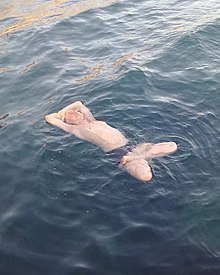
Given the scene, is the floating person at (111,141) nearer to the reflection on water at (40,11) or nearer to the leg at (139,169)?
the leg at (139,169)

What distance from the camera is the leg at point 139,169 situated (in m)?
6.83

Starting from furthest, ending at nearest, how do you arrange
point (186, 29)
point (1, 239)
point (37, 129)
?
point (186, 29) → point (37, 129) → point (1, 239)

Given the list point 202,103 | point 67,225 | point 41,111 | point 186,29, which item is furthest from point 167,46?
point 67,225

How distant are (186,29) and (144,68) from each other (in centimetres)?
268

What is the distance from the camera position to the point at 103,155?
762 centimetres

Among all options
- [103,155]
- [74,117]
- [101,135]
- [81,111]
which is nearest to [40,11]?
[81,111]

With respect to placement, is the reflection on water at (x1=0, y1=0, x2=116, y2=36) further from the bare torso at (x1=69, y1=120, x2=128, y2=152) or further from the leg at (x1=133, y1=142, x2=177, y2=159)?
the leg at (x1=133, y1=142, x2=177, y2=159)

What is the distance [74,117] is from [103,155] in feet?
3.98

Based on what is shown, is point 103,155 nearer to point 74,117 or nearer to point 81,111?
point 74,117

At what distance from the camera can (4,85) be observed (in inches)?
427

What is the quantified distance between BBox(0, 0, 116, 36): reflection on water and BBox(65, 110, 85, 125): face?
23.9 ft

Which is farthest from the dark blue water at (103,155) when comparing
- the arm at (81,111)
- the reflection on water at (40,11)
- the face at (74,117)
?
the reflection on water at (40,11)

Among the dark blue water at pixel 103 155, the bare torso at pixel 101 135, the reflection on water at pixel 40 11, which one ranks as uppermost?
the reflection on water at pixel 40 11

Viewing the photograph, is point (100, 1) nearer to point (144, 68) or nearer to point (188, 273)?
point (144, 68)
